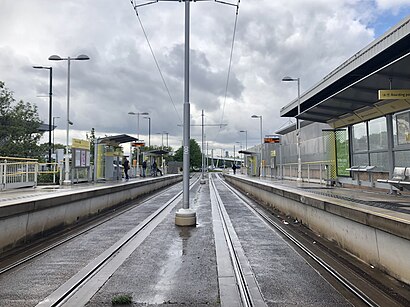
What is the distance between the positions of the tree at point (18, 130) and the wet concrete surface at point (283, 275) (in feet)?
94.9

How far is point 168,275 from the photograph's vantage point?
569 cm

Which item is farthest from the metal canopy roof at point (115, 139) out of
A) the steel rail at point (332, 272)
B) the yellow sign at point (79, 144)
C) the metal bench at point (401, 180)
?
the metal bench at point (401, 180)

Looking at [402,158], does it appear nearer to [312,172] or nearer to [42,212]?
[312,172]

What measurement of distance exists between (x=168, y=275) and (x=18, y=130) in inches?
1237

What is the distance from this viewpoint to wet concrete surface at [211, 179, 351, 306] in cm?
465

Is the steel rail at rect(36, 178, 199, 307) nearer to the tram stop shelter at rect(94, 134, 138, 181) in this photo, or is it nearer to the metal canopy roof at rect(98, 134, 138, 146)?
the tram stop shelter at rect(94, 134, 138, 181)

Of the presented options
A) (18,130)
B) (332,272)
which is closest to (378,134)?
(332,272)

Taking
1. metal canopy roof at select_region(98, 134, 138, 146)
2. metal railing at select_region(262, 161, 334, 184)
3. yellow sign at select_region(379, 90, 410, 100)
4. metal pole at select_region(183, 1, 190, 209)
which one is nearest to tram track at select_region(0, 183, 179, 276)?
metal pole at select_region(183, 1, 190, 209)

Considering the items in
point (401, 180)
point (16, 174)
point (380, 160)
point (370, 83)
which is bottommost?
point (401, 180)

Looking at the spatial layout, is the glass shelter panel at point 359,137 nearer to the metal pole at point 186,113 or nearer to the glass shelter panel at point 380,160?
the glass shelter panel at point 380,160

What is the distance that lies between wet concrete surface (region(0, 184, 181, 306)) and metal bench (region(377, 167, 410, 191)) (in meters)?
8.23

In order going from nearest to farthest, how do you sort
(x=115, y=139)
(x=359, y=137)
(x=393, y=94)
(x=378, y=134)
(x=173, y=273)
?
(x=173, y=273), (x=393, y=94), (x=378, y=134), (x=359, y=137), (x=115, y=139)

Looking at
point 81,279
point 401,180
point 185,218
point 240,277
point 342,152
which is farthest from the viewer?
point 342,152

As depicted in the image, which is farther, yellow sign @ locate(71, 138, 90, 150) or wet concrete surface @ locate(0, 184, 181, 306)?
yellow sign @ locate(71, 138, 90, 150)
